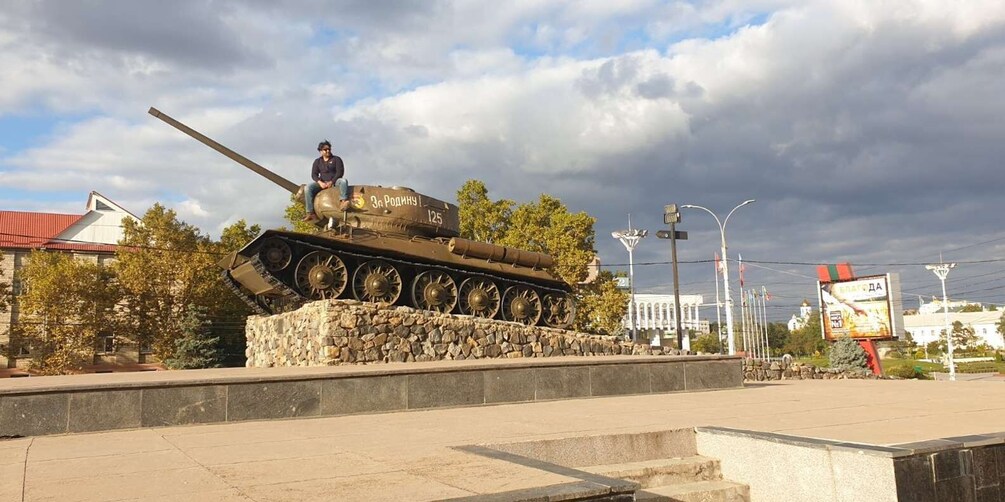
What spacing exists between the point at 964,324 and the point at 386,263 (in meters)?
139

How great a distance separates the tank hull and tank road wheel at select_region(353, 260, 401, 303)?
0.02 m

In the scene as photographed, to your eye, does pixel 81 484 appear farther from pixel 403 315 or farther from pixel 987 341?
pixel 987 341

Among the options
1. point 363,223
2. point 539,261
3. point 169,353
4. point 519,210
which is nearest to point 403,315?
point 363,223

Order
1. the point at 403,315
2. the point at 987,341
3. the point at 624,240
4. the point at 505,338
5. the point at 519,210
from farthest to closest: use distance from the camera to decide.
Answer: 1. the point at 987,341
2. the point at 624,240
3. the point at 519,210
4. the point at 505,338
5. the point at 403,315

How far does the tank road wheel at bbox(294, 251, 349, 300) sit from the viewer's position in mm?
16062

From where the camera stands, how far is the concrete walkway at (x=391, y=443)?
Answer: 430 cm

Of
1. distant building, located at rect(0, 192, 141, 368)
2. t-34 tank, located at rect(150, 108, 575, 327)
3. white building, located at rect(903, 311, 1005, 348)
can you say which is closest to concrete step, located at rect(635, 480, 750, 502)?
t-34 tank, located at rect(150, 108, 575, 327)

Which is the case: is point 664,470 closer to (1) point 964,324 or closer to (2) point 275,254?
(2) point 275,254

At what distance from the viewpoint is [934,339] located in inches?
5049

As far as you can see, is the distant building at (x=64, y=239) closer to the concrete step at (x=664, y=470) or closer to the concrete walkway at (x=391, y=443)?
the concrete walkway at (x=391, y=443)

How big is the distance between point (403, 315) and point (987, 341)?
135971 millimetres

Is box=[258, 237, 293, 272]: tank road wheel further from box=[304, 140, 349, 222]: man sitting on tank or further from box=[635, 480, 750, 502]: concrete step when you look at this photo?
box=[635, 480, 750, 502]: concrete step

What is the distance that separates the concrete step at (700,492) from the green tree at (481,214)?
94.1ft

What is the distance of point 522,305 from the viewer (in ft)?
64.3
